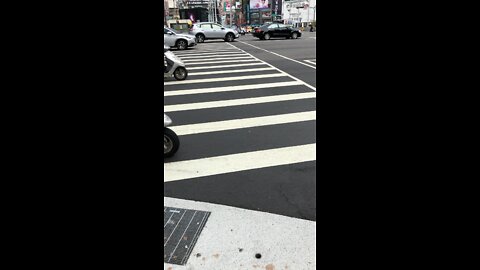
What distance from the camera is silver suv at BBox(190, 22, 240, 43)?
27188mm

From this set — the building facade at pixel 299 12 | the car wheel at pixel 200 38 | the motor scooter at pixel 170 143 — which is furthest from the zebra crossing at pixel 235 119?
the building facade at pixel 299 12

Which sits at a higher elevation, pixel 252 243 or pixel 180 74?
pixel 180 74

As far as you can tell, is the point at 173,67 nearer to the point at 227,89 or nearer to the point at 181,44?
the point at 227,89

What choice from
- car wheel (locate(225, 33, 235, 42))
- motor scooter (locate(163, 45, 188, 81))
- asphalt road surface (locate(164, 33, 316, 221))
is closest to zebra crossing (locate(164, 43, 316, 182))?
asphalt road surface (locate(164, 33, 316, 221))

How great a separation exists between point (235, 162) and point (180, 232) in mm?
1774

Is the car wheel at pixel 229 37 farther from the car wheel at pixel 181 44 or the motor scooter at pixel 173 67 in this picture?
the motor scooter at pixel 173 67

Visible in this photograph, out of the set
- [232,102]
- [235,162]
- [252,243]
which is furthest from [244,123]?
[252,243]

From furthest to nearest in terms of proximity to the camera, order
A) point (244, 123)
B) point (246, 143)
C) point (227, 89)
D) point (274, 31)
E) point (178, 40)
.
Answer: point (274, 31) < point (178, 40) < point (227, 89) < point (244, 123) < point (246, 143)

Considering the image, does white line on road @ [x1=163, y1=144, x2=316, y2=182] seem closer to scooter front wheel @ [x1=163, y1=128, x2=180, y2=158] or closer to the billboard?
scooter front wheel @ [x1=163, y1=128, x2=180, y2=158]

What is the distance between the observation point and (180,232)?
297 cm

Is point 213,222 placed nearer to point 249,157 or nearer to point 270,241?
point 270,241
